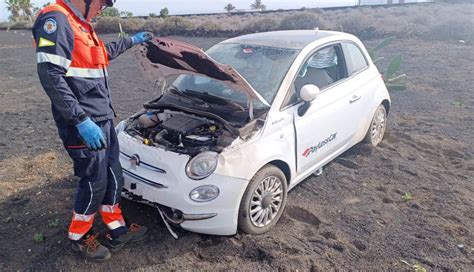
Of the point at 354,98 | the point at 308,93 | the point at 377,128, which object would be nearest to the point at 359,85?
the point at 354,98

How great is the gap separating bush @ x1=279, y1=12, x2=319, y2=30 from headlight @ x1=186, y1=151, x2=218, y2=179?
19.1m

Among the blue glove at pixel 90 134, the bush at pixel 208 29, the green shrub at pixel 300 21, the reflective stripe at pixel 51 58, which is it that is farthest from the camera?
the green shrub at pixel 300 21

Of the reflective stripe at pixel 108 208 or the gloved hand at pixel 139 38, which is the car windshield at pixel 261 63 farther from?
the reflective stripe at pixel 108 208

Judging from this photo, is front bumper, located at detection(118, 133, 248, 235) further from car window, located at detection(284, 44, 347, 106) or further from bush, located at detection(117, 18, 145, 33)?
bush, located at detection(117, 18, 145, 33)

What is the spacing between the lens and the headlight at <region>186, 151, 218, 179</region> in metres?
3.28

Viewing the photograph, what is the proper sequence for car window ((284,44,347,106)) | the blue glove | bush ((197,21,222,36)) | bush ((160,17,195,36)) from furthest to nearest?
1. bush ((160,17,195,36))
2. bush ((197,21,222,36))
3. car window ((284,44,347,106))
4. the blue glove

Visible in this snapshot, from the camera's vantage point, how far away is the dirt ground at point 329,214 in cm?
331

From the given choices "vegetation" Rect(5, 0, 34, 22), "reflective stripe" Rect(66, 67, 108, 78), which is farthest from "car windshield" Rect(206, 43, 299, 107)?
Answer: "vegetation" Rect(5, 0, 34, 22)

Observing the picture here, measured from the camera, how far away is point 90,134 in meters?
2.79

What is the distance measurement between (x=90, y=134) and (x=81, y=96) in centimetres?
35

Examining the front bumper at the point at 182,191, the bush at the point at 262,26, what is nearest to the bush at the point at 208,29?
the bush at the point at 262,26

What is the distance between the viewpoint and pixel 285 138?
148 inches

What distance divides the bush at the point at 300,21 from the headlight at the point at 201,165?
62.8ft

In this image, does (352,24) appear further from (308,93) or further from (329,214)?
(329,214)
